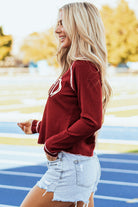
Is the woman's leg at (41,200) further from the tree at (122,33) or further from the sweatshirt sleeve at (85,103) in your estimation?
the tree at (122,33)

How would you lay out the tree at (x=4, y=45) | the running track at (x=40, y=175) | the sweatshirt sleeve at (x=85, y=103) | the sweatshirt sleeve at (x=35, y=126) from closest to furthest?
the sweatshirt sleeve at (x=85, y=103)
the sweatshirt sleeve at (x=35, y=126)
the running track at (x=40, y=175)
the tree at (x=4, y=45)

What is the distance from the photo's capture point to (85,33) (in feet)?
9.04

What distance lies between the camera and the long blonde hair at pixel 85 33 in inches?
109

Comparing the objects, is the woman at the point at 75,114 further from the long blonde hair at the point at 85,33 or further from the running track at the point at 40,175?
the running track at the point at 40,175

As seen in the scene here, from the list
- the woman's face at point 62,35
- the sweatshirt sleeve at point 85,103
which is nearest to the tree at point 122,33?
the woman's face at point 62,35

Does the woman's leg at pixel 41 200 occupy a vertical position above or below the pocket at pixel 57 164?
below

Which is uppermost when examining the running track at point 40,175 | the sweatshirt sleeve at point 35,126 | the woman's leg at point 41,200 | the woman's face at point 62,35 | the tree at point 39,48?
the woman's face at point 62,35

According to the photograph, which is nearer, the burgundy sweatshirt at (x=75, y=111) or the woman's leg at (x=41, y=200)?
the burgundy sweatshirt at (x=75, y=111)

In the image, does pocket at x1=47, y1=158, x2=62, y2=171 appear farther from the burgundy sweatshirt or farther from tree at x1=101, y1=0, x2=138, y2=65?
tree at x1=101, y1=0, x2=138, y2=65

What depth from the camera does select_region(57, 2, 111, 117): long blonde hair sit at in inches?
109

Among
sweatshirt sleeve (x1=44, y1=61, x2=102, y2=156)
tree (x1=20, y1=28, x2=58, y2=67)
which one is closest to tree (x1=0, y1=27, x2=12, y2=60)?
tree (x1=20, y1=28, x2=58, y2=67)

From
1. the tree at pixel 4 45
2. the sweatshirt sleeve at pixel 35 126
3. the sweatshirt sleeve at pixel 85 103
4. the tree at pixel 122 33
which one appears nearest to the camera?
the sweatshirt sleeve at pixel 85 103

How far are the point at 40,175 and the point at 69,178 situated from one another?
167 inches

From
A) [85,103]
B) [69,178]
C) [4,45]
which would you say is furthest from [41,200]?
[4,45]
